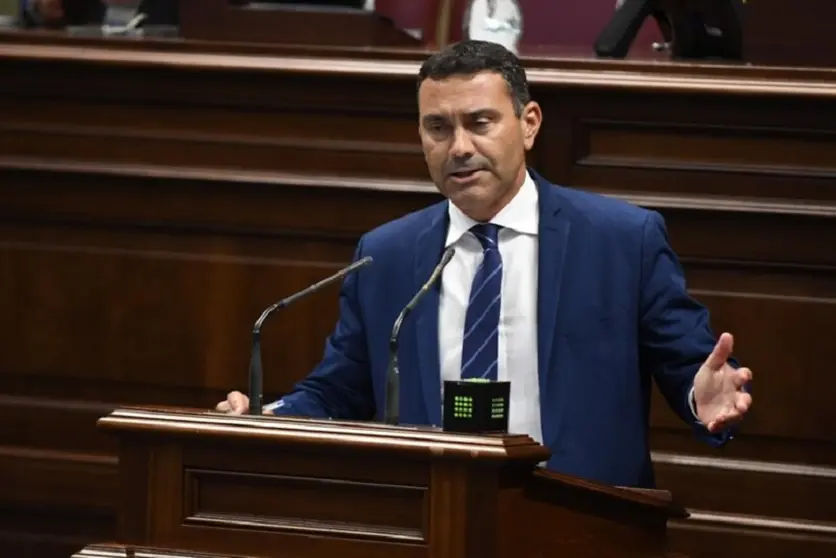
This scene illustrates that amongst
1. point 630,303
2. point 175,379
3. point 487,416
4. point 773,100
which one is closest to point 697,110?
point 773,100

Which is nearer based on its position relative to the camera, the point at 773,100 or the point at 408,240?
the point at 408,240

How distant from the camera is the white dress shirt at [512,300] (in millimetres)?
2918

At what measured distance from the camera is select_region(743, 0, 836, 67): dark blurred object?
3.95m

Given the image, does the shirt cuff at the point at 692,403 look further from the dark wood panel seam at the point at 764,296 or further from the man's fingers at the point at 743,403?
the dark wood panel seam at the point at 764,296

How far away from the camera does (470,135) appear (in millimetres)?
2916

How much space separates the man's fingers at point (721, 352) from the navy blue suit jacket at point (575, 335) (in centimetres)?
27

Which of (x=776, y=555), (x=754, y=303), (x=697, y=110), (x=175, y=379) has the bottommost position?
(x=776, y=555)

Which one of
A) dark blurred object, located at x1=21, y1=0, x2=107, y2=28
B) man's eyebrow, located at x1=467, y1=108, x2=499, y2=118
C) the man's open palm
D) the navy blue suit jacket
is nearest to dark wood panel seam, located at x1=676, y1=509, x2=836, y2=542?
the navy blue suit jacket

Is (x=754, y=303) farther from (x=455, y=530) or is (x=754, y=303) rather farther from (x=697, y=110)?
(x=455, y=530)

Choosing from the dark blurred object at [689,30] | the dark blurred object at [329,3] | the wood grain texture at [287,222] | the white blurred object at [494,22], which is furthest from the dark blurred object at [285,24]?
the dark blurred object at [689,30]

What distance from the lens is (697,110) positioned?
3809mm

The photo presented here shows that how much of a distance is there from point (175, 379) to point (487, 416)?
2.03m

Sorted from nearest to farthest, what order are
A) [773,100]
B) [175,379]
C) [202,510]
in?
[202,510], [773,100], [175,379]

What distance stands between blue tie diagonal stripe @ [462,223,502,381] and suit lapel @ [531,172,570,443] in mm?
80
